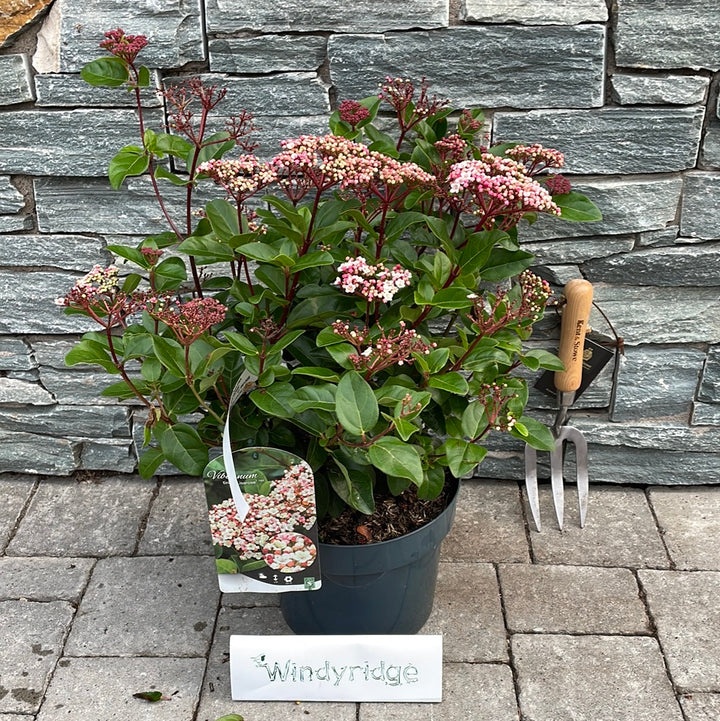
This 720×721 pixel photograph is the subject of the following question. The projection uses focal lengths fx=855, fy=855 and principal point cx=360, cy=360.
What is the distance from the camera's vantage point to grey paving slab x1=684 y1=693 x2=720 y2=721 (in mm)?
1715

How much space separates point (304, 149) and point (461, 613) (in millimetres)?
1131

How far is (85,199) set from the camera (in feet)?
6.76

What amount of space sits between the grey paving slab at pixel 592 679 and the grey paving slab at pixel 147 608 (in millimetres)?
716

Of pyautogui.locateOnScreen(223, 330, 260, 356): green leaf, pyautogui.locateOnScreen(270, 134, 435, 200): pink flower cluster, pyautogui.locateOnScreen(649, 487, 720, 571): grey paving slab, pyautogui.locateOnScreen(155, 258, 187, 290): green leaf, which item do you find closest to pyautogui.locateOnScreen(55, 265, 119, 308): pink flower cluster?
pyautogui.locateOnScreen(155, 258, 187, 290): green leaf

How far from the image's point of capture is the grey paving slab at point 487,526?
→ 2.15 meters

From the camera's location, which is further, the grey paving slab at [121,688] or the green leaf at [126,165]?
the grey paving slab at [121,688]

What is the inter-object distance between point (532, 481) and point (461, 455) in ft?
2.43

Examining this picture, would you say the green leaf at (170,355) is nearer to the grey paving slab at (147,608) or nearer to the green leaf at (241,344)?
the green leaf at (241,344)

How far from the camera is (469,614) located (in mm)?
1971

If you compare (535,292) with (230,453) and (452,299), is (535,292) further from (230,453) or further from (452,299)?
(230,453)

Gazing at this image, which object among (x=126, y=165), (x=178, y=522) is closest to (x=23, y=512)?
(x=178, y=522)

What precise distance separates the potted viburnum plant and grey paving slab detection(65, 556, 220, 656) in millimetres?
444

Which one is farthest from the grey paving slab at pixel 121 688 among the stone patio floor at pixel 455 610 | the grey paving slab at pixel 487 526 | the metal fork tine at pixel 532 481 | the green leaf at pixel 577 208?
the green leaf at pixel 577 208

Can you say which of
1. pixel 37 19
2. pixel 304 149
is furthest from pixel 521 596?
pixel 37 19
